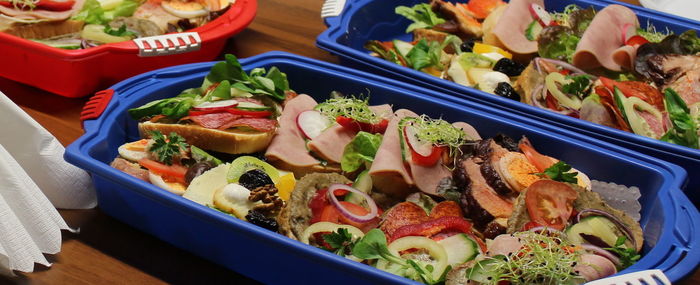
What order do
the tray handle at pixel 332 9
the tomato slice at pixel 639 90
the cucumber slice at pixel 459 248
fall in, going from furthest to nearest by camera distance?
the tray handle at pixel 332 9, the tomato slice at pixel 639 90, the cucumber slice at pixel 459 248

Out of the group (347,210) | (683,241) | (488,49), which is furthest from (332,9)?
(683,241)

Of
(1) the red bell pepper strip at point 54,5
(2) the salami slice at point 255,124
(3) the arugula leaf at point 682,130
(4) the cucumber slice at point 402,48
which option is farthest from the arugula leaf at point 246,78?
(3) the arugula leaf at point 682,130

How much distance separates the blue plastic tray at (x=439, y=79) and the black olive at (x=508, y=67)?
0.35m

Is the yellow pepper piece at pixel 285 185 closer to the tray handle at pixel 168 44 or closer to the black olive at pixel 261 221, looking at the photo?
the black olive at pixel 261 221

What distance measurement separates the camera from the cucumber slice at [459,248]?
1568 mm

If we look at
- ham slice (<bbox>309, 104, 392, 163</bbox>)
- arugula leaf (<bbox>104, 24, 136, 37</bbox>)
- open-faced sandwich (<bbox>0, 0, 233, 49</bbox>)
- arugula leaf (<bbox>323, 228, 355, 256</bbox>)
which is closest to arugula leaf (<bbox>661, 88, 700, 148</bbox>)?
ham slice (<bbox>309, 104, 392, 163</bbox>)

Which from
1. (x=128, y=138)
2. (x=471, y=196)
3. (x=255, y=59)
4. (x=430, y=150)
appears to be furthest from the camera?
(x=255, y=59)

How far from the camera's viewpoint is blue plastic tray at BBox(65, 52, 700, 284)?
1495mm

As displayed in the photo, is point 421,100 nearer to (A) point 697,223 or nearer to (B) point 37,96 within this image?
(A) point 697,223

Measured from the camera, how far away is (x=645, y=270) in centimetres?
143

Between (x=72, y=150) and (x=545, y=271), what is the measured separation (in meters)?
1.01

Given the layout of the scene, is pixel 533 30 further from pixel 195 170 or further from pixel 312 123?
pixel 195 170

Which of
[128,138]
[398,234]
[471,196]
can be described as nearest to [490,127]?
[471,196]

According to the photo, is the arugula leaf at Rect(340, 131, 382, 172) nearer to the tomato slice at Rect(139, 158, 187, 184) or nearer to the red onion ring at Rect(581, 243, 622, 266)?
the tomato slice at Rect(139, 158, 187, 184)
